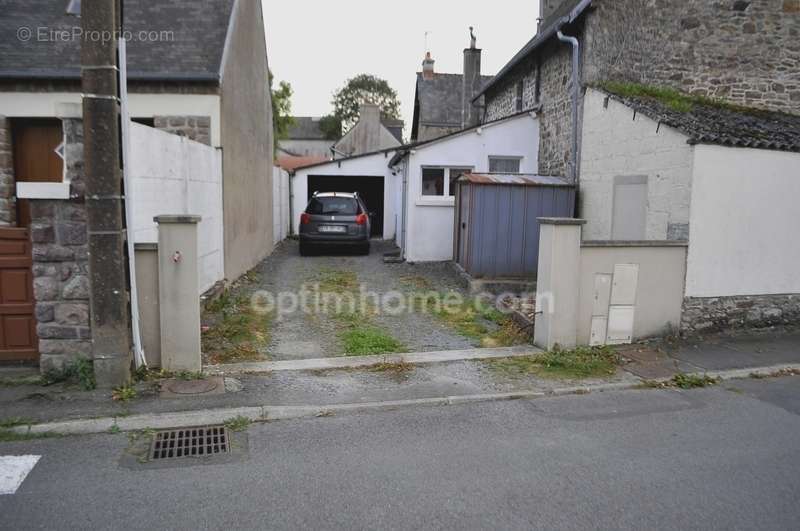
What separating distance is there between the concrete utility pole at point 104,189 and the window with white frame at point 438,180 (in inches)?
371

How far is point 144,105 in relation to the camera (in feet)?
32.6

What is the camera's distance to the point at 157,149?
7039 millimetres

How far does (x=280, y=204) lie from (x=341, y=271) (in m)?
7.71

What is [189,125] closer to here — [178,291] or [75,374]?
[178,291]

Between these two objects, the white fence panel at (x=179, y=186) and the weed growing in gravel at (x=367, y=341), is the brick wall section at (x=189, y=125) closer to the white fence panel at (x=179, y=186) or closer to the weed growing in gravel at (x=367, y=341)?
the white fence panel at (x=179, y=186)

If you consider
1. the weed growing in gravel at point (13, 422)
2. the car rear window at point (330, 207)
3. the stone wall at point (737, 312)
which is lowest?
the weed growing in gravel at point (13, 422)

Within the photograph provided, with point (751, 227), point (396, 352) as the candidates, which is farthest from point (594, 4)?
point (396, 352)

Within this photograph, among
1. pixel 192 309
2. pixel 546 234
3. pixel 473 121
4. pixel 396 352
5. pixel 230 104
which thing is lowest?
pixel 396 352

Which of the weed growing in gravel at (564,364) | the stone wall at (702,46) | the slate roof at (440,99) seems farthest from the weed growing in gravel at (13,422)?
the slate roof at (440,99)

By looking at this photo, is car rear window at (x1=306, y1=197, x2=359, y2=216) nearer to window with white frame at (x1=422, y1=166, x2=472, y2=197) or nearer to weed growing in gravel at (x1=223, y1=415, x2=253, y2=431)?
window with white frame at (x1=422, y1=166, x2=472, y2=197)

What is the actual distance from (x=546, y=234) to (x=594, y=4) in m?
6.46

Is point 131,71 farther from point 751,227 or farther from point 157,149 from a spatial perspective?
point 751,227

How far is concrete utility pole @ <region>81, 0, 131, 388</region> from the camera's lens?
209 inches

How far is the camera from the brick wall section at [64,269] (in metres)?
5.50
